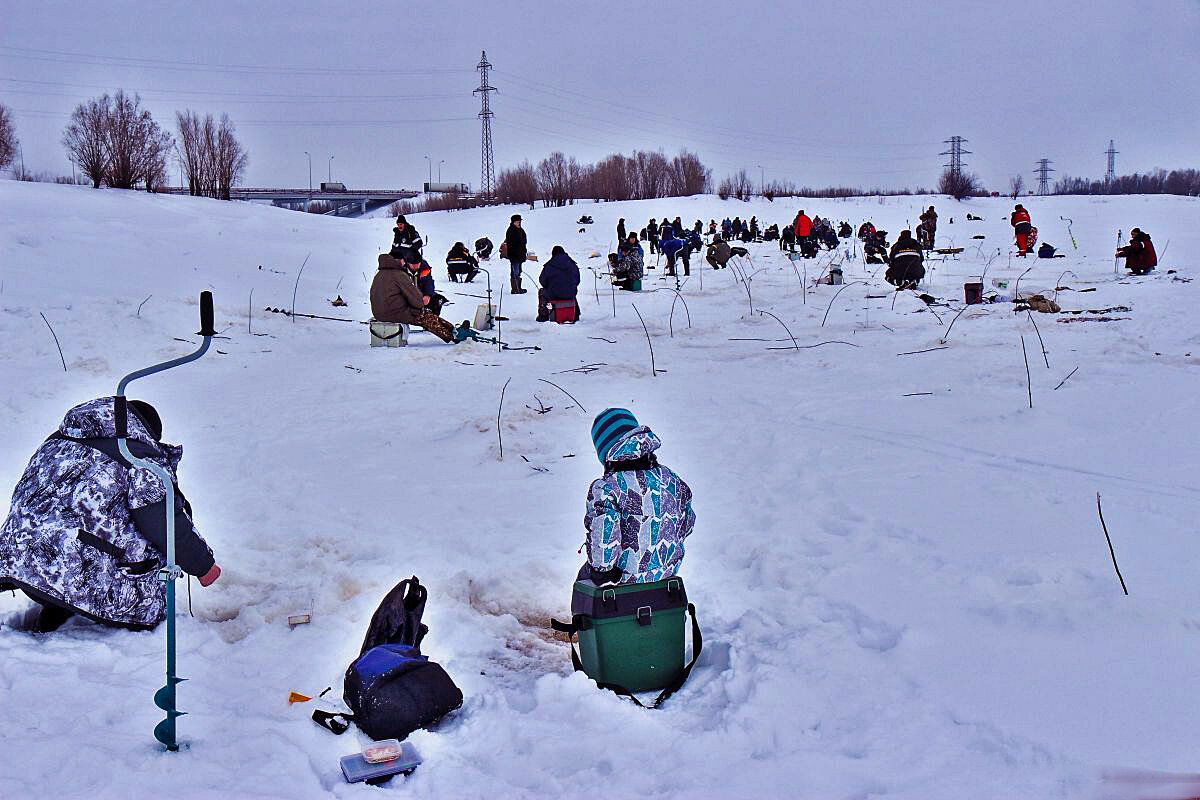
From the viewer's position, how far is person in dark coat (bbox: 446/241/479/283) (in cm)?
1917

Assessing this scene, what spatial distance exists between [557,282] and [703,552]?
9.38 m

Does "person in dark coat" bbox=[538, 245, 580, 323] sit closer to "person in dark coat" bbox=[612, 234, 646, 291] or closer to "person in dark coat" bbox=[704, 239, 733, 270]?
"person in dark coat" bbox=[612, 234, 646, 291]

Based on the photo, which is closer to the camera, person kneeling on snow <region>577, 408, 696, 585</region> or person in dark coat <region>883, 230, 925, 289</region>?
person kneeling on snow <region>577, 408, 696, 585</region>

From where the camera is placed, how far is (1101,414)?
278 inches

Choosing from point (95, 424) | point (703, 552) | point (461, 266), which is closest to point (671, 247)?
point (461, 266)

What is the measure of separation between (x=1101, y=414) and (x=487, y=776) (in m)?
5.90

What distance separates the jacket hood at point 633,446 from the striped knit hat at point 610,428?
0.04 metres

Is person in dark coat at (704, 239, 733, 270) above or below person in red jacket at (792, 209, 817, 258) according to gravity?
below

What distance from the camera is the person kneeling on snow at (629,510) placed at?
3639mm

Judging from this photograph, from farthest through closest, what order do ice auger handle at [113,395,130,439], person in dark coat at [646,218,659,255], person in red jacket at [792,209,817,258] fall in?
1. person in dark coat at [646,218,659,255]
2. person in red jacket at [792,209,817,258]
3. ice auger handle at [113,395,130,439]

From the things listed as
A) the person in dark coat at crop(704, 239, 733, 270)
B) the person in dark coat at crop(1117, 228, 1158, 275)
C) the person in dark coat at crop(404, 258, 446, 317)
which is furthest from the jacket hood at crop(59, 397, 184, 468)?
the person in dark coat at crop(704, 239, 733, 270)

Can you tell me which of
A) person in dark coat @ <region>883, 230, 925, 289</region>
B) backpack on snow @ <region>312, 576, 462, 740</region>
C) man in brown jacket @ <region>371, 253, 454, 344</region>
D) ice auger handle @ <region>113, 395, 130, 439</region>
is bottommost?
backpack on snow @ <region>312, 576, 462, 740</region>

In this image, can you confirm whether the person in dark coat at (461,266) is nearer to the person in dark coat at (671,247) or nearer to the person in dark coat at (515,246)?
the person in dark coat at (515,246)

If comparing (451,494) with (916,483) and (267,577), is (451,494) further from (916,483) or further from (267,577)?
(916,483)
